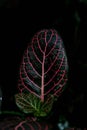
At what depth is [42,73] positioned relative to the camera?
468mm

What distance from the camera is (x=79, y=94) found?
945mm

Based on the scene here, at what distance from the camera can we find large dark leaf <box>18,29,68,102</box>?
0.46 meters

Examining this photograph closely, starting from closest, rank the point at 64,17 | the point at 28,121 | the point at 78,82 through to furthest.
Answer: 1. the point at 28,121
2. the point at 78,82
3. the point at 64,17

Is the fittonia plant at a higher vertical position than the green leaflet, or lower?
higher

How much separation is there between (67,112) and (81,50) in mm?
268

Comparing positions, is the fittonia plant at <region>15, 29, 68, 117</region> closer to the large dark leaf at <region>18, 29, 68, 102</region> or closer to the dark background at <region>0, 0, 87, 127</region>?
the large dark leaf at <region>18, 29, 68, 102</region>

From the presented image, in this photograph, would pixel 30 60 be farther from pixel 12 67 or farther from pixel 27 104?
pixel 12 67

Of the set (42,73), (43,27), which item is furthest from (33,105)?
(43,27)

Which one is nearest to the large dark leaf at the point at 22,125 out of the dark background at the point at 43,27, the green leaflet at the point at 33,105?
the green leaflet at the point at 33,105

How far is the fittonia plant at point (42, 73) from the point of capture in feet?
1.50

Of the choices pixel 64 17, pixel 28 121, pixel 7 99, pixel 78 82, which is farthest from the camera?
pixel 64 17

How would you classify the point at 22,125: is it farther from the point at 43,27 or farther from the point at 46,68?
the point at 43,27

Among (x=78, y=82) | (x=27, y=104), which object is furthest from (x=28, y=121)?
(x=78, y=82)

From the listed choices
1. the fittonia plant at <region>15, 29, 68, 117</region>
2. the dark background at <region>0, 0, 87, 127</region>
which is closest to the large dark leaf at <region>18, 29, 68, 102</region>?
the fittonia plant at <region>15, 29, 68, 117</region>
